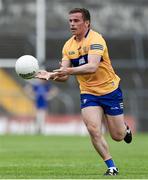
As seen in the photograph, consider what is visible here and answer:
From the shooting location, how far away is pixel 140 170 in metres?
11.7

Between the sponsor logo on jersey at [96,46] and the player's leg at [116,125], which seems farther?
the player's leg at [116,125]

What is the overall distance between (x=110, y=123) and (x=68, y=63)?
39.4 inches

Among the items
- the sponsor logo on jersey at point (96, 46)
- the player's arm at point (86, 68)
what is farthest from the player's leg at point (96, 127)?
the sponsor logo on jersey at point (96, 46)

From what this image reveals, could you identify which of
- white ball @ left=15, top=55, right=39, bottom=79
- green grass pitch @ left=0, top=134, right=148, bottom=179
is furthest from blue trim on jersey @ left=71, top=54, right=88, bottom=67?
green grass pitch @ left=0, top=134, right=148, bottom=179

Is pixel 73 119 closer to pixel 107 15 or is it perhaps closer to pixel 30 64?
pixel 107 15

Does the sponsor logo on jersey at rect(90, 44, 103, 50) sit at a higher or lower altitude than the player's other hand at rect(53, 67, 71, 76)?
higher

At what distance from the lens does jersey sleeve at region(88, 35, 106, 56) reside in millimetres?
10688

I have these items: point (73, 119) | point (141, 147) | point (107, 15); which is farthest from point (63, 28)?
point (141, 147)

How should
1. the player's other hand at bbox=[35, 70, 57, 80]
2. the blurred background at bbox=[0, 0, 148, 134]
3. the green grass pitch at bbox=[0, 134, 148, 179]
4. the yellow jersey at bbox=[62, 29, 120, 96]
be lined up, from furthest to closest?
1. the blurred background at bbox=[0, 0, 148, 134]
2. the yellow jersey at bbox=[62, 29, 120, 96]
3. the green grass pitch at bbox=[0, 134, 148, 179]
4. the player's other hand at bbox=[35, 70, 57, 80]

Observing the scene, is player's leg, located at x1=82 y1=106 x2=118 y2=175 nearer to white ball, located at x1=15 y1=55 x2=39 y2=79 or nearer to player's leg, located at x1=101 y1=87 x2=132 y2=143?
player's leg, located at x1=101 y1=87 x2=132 y2=143

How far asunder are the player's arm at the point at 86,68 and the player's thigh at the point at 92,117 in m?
0.56

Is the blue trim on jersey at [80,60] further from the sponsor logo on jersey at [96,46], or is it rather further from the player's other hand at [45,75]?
the player's other hand at [45,75]

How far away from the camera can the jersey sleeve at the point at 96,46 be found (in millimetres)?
10688

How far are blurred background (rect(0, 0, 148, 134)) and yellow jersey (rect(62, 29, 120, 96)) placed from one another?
59.0 feet
